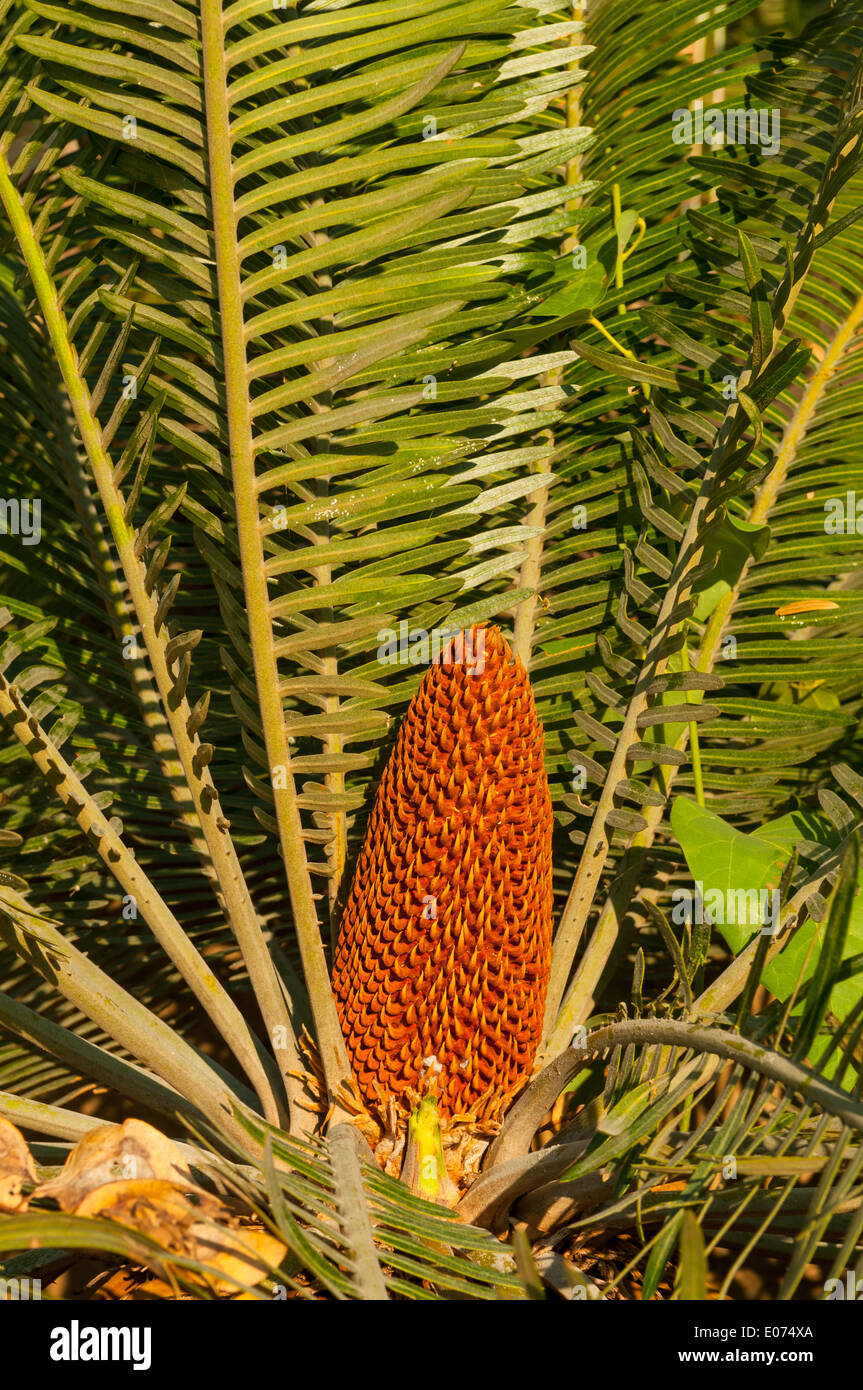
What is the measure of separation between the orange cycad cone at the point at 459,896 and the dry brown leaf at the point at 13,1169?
1.24ft

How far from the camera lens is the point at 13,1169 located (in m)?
0.79

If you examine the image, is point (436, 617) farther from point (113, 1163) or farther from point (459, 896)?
point (113, 1163)

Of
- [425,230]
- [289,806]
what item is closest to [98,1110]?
[289,806]

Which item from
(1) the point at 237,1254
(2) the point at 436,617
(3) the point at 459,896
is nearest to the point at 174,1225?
(1) the point at 237,1254

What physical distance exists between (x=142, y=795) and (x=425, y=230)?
77 centimetres

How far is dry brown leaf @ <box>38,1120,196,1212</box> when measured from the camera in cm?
76

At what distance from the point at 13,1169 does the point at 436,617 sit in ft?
2.19

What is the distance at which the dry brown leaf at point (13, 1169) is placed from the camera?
0.77 metres

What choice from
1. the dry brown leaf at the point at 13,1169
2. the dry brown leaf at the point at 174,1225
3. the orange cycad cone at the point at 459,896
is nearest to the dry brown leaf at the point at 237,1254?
the dry brown leaf at the point at 174,1225

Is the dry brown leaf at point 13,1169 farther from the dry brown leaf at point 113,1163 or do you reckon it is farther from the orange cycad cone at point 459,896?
the orange cycad cone at point 459,896

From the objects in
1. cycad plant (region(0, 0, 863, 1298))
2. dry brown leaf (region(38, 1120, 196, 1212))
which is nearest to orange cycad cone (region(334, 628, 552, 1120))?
cycad plant (region(0, 0, 863, 1298))
